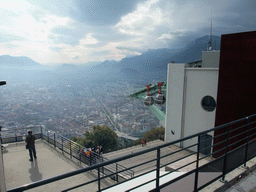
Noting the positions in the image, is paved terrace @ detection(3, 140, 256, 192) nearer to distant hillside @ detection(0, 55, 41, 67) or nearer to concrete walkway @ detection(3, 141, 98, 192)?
concrete walkway @ detection(3, 141, 98, 192)

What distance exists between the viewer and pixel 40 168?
6.33 metres

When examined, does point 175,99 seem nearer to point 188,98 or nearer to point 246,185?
point 188,98

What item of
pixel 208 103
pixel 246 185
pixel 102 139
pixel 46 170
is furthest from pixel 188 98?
pixel 102 139

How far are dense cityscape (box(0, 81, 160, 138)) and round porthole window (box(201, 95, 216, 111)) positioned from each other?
Result: 41024mm

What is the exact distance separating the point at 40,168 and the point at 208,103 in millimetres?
10003

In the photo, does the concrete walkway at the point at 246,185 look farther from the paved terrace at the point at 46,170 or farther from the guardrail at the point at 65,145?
the guardrail at the point at 65,145

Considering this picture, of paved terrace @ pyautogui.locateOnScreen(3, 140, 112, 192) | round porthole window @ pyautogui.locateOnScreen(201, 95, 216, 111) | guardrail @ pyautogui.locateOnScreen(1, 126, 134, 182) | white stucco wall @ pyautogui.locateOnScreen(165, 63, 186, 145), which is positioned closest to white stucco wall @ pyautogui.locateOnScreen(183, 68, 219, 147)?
round porthole window @ pyautogui.locateOnScreen(201, 95, 216, 111)

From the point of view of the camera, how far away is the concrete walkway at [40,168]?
5.32 metres

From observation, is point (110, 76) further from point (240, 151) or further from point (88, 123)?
point (240, 151)

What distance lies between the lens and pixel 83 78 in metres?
131

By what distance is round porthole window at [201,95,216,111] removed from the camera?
11.4 meters

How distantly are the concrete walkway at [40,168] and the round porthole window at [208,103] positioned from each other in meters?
8.72

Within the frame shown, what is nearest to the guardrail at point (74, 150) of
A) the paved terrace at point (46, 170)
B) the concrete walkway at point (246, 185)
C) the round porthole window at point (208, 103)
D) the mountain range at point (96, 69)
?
the paved terrace at point (46, 170)

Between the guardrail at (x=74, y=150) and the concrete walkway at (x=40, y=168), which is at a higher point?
the guardrail at (x=74, y=150)
